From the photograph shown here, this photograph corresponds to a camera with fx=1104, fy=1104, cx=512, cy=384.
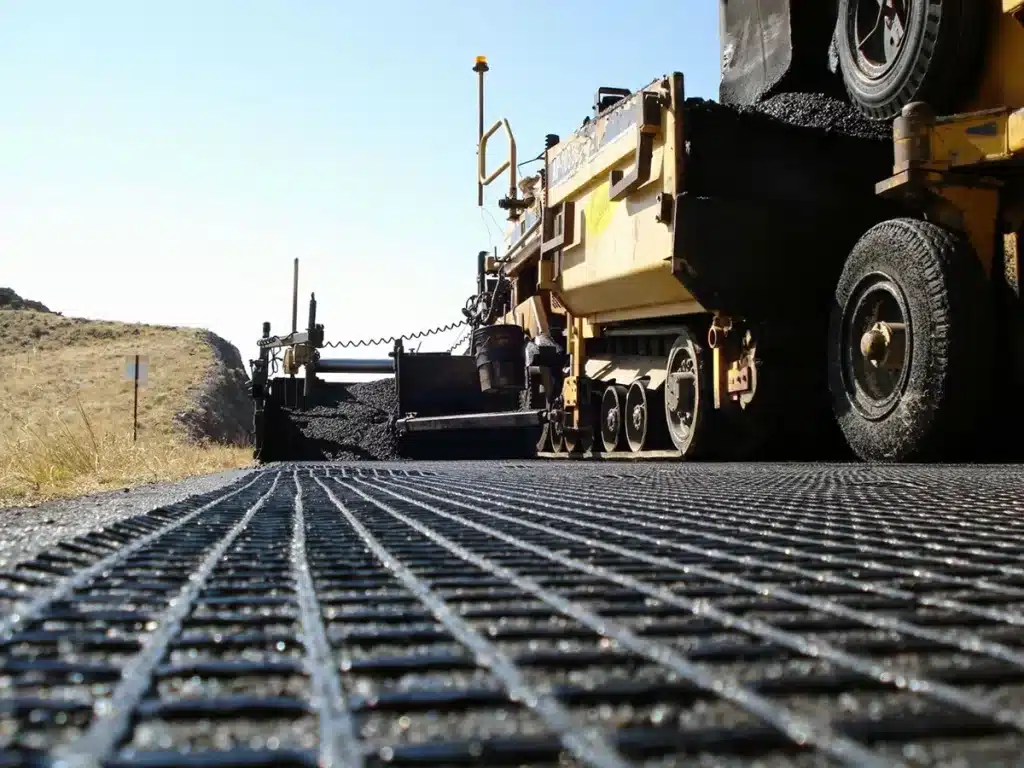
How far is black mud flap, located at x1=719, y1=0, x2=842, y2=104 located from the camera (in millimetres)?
7000

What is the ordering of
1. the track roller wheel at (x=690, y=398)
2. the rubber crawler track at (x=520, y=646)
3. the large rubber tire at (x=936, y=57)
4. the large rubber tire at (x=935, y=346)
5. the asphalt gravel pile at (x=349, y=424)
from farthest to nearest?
the asphalt gravel pile at (x=349, y=424) < the track roller wheel at (x=690, y=398) < the large rubber tire at (x=936, y=57) < the large rubber tire at (x=935, y=346) < the rubber crawler track at (x=520, y=646)

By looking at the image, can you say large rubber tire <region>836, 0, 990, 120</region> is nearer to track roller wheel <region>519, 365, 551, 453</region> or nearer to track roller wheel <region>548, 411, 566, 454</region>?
track roller wheel <region>548, 411, 566, 454</region>

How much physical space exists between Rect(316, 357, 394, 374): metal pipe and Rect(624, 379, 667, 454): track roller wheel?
4.73 meters

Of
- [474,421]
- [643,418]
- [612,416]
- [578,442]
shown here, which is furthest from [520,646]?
[474,421]

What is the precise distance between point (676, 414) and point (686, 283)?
47.7 inches

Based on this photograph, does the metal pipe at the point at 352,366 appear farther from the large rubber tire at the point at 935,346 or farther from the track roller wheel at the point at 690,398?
the large rubber tire at the point at 935,346

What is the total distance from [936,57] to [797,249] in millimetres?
1384

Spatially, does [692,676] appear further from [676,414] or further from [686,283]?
[676,414]

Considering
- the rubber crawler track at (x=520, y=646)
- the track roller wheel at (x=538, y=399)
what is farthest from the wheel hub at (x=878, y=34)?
the track roller wheel at (x=538, y=399)

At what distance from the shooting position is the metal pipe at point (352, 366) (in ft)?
40.6

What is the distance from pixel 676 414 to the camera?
7.35m

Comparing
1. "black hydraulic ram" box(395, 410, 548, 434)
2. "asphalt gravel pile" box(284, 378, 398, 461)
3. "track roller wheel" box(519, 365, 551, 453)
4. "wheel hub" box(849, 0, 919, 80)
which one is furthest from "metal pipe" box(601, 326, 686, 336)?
"asphalt gravel pile" box(284, 378, 398, 461)

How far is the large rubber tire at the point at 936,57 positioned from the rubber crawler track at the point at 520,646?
3552mm

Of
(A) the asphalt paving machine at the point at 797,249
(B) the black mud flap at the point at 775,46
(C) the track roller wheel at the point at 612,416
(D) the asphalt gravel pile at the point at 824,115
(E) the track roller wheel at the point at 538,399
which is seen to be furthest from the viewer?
(E) the track roller wheel at the point at 538,399
